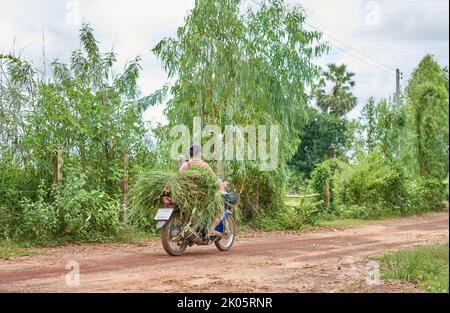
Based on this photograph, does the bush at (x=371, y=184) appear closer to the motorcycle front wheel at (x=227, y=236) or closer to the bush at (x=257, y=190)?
the bush at (x=257, y=190)

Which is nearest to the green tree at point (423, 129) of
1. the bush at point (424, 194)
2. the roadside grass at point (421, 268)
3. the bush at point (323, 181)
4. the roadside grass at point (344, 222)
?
the bush at point (424, 194)

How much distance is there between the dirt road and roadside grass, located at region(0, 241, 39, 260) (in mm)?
234

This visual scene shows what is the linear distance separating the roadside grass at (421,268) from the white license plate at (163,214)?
3.10 meters

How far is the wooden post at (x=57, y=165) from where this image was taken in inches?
444

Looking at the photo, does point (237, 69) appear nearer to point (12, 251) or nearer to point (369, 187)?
point (12, 251)

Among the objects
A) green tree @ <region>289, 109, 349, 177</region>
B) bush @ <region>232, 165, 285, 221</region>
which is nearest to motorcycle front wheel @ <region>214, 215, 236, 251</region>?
bush @ <region>232, 165, 285, 221</region>

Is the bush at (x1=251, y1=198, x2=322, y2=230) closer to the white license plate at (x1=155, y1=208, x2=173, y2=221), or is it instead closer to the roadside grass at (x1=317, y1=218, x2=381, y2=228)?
the roadside grass at (x1=317, y1=218, x2=381, y2=228)

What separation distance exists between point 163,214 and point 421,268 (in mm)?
3810

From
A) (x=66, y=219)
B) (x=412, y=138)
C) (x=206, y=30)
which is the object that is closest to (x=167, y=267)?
(x=66, y=219)

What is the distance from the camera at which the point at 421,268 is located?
729cm

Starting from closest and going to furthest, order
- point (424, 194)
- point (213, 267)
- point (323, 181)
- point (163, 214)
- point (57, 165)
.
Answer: point (213, 267)
point (163, 214)
point (57, 165)
point (323, 181)
point (424, 194)

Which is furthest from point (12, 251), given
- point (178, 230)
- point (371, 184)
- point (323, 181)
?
point (371, 184)
